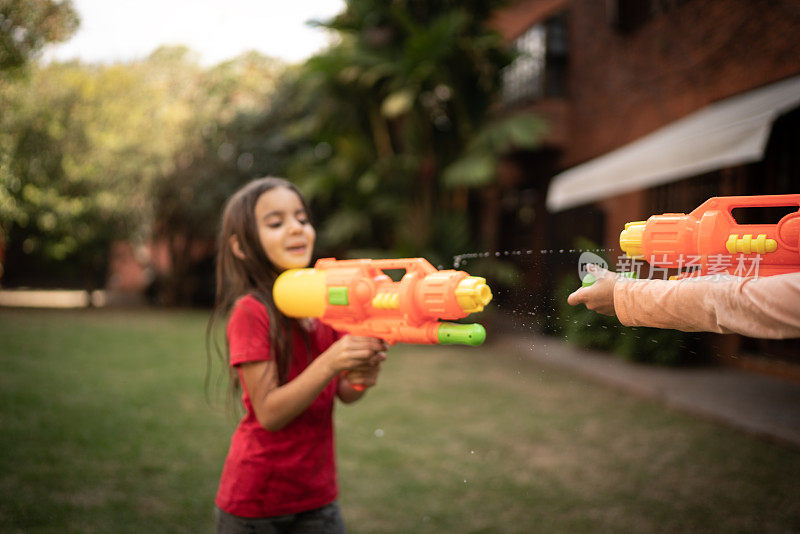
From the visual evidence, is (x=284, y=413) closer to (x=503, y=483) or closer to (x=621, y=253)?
(x=621, y=253)

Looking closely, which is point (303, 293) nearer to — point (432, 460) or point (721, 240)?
point (721, 240)

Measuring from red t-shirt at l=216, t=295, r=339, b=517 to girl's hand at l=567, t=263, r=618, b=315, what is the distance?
3.32 ft

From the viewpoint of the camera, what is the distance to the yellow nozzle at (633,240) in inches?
38.6

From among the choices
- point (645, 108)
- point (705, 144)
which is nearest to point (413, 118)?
point (645, 108)

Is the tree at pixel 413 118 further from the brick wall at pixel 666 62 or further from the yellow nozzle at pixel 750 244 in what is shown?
the yellow nozzle at pixel 750 244

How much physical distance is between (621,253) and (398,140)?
1154 cm

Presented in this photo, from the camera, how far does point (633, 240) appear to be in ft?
3.24

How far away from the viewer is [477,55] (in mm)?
10117

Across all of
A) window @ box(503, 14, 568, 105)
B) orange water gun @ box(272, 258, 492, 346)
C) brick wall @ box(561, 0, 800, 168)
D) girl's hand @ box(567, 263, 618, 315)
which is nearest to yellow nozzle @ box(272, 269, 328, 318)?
orange water gun @ box(272, 258, 492, 346)

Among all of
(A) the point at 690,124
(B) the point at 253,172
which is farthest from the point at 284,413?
(B) the point at 253,172

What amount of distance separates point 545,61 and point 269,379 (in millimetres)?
11369

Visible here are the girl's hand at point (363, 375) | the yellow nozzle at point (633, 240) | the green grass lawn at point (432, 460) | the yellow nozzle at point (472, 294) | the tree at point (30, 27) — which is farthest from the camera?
the green grass lawn at point (432, 460)

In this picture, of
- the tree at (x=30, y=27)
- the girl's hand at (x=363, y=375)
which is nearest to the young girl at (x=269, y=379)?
the girl's hand at (x=363, y=375)

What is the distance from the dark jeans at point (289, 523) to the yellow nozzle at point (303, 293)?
0.72 metres
